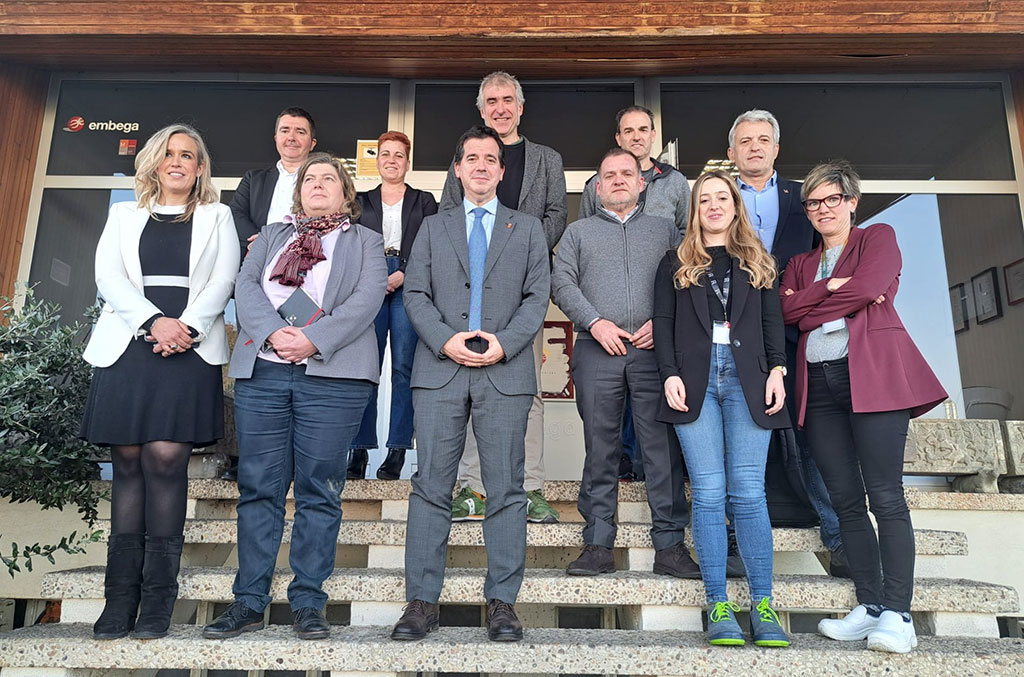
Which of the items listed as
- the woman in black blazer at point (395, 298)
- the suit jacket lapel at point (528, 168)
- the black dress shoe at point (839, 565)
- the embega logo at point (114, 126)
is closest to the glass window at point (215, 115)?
the embega logo at point (114, 126)

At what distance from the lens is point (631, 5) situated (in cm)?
489

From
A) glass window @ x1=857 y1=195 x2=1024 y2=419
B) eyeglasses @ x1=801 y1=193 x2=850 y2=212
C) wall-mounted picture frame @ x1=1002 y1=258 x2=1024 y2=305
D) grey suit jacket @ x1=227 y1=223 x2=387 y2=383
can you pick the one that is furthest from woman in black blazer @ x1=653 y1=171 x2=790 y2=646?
wall-mounted picture frame @ x1=1002 y1=258 x2=1024 y2=305

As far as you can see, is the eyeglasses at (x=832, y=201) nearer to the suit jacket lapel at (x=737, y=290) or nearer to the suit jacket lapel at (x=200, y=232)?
the suit jacket lapel at (x=737, y=290)

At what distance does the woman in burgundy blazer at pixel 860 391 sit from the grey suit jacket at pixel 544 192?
3.77ft

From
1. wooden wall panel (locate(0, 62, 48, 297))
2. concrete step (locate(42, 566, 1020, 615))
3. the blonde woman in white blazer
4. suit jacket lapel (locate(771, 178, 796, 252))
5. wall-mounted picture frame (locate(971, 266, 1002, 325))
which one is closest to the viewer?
the blonde woman in white blazer

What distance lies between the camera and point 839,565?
10.0ft

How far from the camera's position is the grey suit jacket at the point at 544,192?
3686 mm

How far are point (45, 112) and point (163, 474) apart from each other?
4.22 m

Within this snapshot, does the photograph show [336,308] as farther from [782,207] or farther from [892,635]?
[892,635]

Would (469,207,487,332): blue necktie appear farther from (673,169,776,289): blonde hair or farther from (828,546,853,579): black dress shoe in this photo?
(828,546,853,579): black dress shoe

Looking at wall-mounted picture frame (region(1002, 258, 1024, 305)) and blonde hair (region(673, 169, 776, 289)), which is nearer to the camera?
blonde hair (region(673, 169, 776, 289))

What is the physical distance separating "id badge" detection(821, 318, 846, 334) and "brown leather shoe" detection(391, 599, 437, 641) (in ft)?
5.99

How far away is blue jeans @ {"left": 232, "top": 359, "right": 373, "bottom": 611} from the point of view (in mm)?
2697

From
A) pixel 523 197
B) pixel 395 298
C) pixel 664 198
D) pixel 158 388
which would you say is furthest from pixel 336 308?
pixel 664 198
